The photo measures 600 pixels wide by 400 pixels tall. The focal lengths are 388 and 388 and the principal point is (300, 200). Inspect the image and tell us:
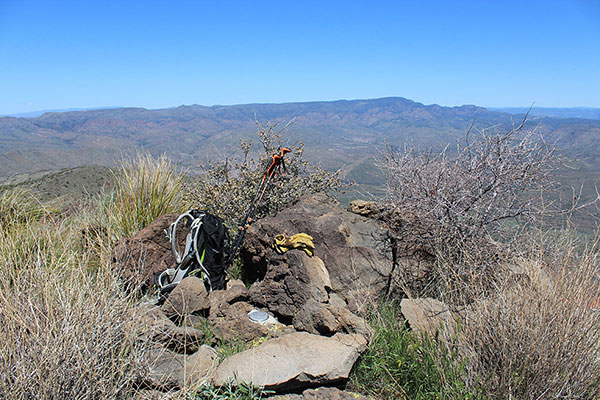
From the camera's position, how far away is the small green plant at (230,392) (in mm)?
2623

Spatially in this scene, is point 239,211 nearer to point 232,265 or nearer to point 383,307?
point 232,265

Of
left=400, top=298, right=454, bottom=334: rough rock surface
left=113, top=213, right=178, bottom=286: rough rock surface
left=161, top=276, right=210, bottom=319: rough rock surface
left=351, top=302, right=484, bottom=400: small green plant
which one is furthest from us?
left=113, top=213, right=178, bottom=286: rough rock surface

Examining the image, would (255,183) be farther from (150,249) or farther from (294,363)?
(294,363)

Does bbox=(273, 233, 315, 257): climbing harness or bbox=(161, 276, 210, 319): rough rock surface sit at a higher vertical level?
bbox=(273, 233, 315, 257): climbing harness

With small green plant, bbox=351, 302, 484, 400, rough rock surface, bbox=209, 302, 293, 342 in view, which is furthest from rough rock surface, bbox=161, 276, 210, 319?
small green plant, bbox=351, 302, 484, 400

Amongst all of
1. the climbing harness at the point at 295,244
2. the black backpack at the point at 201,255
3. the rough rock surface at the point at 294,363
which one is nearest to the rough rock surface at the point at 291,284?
the climbing harness at the point at 295,244

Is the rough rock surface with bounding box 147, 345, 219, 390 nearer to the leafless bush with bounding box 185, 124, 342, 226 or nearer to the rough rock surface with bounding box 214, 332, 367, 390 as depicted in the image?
the rough rock surface with bounding box 214, 332, 367, 390

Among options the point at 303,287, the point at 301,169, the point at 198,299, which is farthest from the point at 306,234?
the point at 301,169

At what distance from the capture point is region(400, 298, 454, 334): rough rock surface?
3158 millimetres

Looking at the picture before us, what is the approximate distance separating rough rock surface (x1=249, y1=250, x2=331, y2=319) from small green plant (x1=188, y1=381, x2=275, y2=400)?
1133 mm

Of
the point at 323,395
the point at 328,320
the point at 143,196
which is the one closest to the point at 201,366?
the point at 323,395

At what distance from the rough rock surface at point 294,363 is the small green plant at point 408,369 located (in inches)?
5.6

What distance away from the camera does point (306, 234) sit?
175 inches

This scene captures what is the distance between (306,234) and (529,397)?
259 cm
